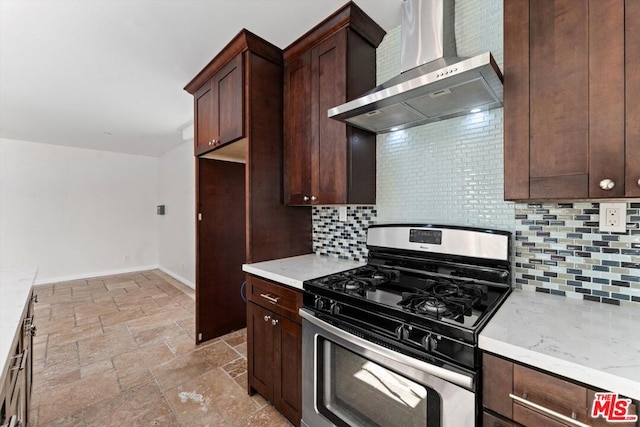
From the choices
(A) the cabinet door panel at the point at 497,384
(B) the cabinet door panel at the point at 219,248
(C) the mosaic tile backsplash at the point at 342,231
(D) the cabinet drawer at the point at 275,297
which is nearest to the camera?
(A) the cabinet door panel at the point at 497,384

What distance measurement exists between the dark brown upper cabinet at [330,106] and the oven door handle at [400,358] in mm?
759

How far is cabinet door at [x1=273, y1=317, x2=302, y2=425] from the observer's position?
159 centimetres

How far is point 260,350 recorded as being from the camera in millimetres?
1867

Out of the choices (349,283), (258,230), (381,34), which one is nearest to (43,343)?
(258,230)

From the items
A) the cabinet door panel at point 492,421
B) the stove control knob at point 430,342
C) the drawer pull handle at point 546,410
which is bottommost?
the cabinet door panel at point 492,421

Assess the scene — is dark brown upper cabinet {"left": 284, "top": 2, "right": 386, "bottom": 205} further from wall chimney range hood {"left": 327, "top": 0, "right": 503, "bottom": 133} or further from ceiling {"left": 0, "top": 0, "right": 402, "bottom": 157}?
wall chimney range hood {"left": 327, "top": 0, "right": 503, "bottom": 133}

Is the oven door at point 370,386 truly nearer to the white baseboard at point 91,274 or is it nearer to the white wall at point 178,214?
the white wall at point 178,214

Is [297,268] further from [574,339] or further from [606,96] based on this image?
[606,96]

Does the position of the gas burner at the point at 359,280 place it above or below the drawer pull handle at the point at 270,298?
above

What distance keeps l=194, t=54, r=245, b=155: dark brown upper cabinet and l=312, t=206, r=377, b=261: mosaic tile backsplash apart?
0.92 meters

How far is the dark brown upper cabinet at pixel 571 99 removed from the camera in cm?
92

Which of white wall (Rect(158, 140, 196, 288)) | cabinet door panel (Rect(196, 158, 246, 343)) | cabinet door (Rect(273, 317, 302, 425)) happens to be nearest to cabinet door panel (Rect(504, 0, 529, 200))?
cabinet door (Rect(273, 317, 302, 425))

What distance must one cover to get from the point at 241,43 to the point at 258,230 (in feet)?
4.39

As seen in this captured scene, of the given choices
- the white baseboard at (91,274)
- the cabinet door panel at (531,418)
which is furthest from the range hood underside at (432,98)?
the white baseboard at (91,274)
